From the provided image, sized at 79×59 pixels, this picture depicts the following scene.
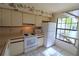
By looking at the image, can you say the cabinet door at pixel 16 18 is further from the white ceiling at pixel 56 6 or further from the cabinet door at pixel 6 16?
the white ceiling at pixel 56 6

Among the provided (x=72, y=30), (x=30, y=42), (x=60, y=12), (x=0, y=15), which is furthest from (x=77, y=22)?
(x=0, y=15)

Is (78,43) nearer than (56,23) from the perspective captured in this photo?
Yes

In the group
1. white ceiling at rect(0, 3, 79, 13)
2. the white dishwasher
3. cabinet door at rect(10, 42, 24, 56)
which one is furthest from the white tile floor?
white ceiling at rect(0, 3, 79, 13)

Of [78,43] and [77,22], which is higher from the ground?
[77,22]

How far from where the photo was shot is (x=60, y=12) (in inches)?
47.9

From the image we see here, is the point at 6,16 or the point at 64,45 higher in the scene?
the point at 6,16

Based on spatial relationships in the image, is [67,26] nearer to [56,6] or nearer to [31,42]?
[56,6]

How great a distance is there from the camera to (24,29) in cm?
197

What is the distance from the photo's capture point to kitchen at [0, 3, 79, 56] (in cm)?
138

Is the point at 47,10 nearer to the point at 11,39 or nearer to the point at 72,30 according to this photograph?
the point at 72,30

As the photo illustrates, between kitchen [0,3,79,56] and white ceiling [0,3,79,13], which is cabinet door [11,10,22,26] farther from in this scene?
white ceiling [0,3,79,13]

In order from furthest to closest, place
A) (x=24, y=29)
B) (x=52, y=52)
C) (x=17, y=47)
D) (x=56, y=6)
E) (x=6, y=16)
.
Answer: (x=24, y=29) → (x=17, y=47) → (x=6, y=16) → (x=52, y=52) → (x=56, y=6)

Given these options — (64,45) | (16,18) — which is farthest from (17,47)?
(64,45)

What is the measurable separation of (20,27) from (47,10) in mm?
989
